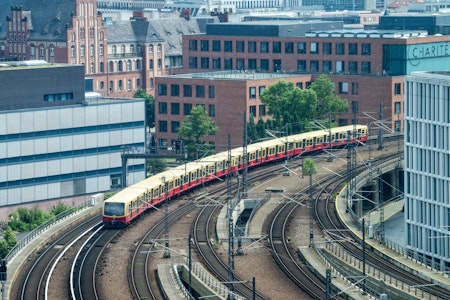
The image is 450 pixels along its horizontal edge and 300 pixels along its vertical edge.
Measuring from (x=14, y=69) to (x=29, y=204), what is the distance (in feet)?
47.1

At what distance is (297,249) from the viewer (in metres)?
123

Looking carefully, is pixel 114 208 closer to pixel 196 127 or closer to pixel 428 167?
pixel 428 167

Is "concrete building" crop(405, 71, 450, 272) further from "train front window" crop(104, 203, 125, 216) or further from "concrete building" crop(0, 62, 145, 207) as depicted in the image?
"concrete building" crop(0, 62, 145, 207)

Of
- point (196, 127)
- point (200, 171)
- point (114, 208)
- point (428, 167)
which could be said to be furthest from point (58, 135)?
point (428, 167)

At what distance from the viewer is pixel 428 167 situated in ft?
397

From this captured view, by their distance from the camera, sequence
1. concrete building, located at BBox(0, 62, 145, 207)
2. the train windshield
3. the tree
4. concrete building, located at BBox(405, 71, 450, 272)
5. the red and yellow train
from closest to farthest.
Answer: concrete building, located at BBox(405, 71, 450, 272)
the train windshield
the red and yellow train
concrete building, located at BBox(0, 62, 145, 207)
the tree

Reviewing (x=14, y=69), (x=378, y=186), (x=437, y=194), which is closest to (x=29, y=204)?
(x=14, y=69)

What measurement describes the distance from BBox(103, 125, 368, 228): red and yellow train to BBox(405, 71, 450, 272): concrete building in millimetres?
24343

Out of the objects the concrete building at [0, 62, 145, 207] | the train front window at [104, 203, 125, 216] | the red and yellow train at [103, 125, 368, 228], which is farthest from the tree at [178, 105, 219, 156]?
the train front window at [104, 203, 125, 216]

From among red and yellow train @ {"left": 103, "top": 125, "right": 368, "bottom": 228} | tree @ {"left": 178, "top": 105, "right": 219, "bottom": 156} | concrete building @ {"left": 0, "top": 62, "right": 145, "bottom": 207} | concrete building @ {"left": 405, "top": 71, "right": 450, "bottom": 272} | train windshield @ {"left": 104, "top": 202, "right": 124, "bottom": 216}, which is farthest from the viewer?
tree @ {"left": 178, "top": 105, "right": 219, "bottom": 156}

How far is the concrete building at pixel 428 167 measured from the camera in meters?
118

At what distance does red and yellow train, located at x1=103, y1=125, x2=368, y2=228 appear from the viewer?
13388 cm

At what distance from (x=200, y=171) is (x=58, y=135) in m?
17.0

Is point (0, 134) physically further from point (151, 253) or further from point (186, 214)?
point (151, 253)
